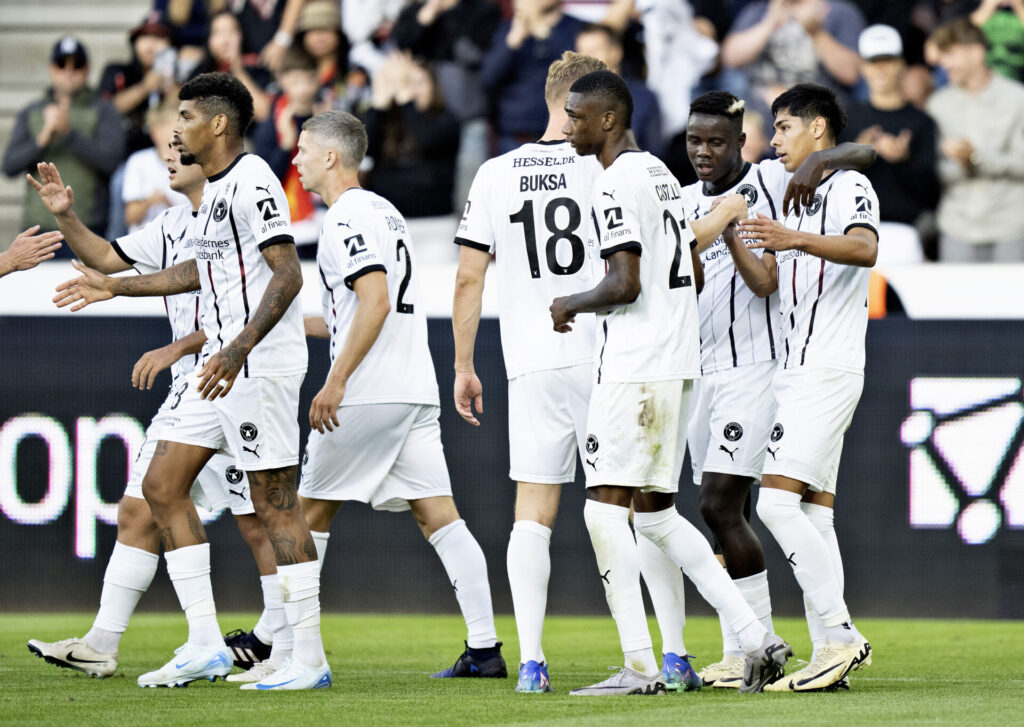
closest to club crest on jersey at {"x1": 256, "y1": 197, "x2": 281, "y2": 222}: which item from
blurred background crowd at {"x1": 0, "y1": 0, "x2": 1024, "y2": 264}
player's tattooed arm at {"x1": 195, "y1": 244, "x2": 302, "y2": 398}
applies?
player's tattooed arm at {"x1": 195, "y1": 244, "x2": 302, "y2": 398}

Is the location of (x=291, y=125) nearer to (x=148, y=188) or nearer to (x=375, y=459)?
(x=148, y=188)

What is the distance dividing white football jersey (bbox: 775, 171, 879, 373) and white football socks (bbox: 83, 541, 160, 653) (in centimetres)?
275

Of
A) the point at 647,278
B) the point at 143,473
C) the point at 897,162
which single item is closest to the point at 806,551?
the point at 647,278

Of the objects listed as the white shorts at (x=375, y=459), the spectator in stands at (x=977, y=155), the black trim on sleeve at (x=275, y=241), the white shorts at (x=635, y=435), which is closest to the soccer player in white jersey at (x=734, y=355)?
the white shorts at (x=635, y=435)

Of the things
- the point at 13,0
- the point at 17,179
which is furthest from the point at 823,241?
the point at 13,0

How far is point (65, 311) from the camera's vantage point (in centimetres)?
972

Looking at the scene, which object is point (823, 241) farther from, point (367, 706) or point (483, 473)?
point (483, 473)

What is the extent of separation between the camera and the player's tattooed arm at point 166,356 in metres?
6.29

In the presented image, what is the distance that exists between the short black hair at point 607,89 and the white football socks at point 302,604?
2.03 metres

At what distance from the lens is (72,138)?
11.7 metres

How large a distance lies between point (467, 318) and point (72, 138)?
265 inches

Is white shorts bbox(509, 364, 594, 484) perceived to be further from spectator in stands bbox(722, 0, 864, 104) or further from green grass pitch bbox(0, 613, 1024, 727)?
spectator in stands bbox(722, 0, 864, 104)

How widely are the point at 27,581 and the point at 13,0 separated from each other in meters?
7.42

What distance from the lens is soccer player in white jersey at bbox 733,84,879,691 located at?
563 centimetres
